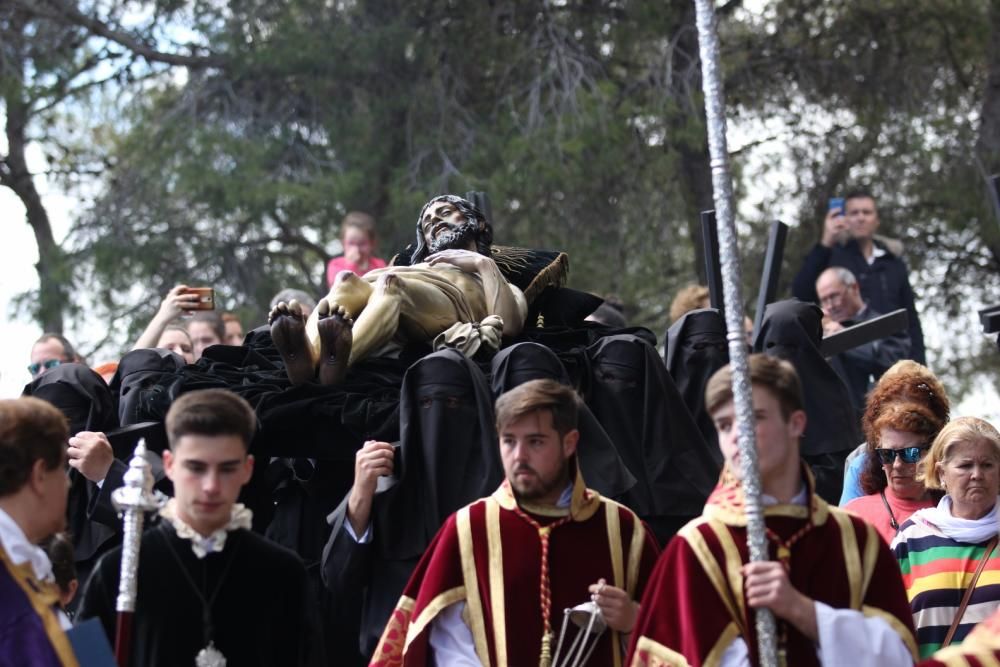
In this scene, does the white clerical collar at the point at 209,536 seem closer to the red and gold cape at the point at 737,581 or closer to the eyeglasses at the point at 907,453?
the red and gold cape at the point at 737,581

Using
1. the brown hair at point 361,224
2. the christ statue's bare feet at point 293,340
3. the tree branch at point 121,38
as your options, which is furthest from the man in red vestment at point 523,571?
the tree branch at point 121,38

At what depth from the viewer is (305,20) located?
50.8ft

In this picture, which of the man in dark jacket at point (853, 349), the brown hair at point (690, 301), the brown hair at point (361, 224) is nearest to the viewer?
the brown hair at point (690, 301)

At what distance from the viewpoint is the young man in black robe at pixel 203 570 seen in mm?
5531

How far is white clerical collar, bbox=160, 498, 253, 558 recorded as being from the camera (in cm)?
557

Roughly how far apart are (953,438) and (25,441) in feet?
10.4

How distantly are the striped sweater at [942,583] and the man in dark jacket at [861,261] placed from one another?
5.08 m

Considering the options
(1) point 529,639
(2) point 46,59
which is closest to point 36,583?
(1) point 529,639

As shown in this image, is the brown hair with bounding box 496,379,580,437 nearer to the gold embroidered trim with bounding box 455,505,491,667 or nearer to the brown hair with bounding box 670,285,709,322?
the gold embroidered trim with bounding box 455,505,491,667

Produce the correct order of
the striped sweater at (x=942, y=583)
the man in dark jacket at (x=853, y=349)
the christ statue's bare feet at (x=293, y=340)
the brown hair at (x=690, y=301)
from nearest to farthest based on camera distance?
the striped sweater at (x=942, y=583) → the christ statue's bare feet at (x=293, y=340) → the brown hair at (x=690, y=301) → the man in dark jacket at (x=853, y=349)

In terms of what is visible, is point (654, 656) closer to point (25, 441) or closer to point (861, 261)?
point (25, 441)

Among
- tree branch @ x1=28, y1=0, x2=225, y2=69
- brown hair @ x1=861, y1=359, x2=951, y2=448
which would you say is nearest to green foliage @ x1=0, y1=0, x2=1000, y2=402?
tree branch @ x1=28, y1=0, x2=225, y2=69

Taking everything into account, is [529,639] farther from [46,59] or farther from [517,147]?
[46,59]

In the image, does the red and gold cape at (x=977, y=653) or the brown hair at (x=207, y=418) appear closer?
the red and gold cape at (x=977, y=653)
